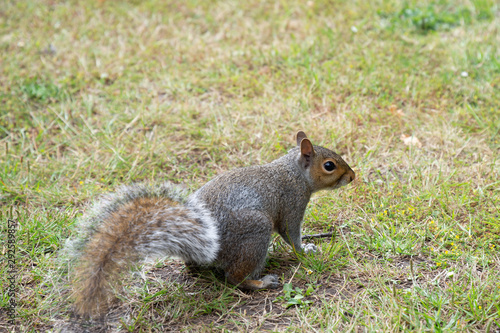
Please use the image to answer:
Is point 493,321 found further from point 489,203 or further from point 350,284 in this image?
point 489,203

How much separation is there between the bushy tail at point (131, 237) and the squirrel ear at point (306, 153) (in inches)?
26.8

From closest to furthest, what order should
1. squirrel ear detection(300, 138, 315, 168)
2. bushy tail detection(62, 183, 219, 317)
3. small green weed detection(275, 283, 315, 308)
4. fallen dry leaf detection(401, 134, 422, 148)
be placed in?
bushy tail detection(62, 183, 219, 317), small green weed detection(275, 283, 315, 308), squirrel ear detection(300, 138, 315, 168), fallen dry leaf detection(401, 134, 422, 148)

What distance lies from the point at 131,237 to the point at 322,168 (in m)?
1.16

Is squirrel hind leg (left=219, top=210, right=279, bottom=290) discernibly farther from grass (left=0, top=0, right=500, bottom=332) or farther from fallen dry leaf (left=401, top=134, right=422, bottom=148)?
fallen dry leaf (left=401, top=134, right=422, bottom=148)

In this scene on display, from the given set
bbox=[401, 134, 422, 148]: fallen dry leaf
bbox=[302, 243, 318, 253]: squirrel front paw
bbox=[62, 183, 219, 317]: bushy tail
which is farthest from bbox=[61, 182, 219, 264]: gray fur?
bbox=[401, 134, 422, 148]: fallen dry leaf

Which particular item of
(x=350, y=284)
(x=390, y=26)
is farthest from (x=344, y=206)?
(x=390, y=26)

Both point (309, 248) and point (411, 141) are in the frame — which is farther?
point (411, 141)

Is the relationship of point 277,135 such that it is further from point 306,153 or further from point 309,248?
point 309,248

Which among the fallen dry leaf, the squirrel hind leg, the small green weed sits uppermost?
the squirrel hind leg

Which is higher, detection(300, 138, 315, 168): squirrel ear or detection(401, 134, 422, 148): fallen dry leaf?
detection(300, 138, 315, 168): squirrel ear

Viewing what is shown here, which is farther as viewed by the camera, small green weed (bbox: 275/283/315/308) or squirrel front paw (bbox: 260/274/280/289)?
squirrel front paw (bbox: 260/274/280/289)

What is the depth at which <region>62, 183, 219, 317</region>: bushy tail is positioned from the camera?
1994mm

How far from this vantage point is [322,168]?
2.76 m

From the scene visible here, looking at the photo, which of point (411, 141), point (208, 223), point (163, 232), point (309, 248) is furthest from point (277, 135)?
point (163, 232)
